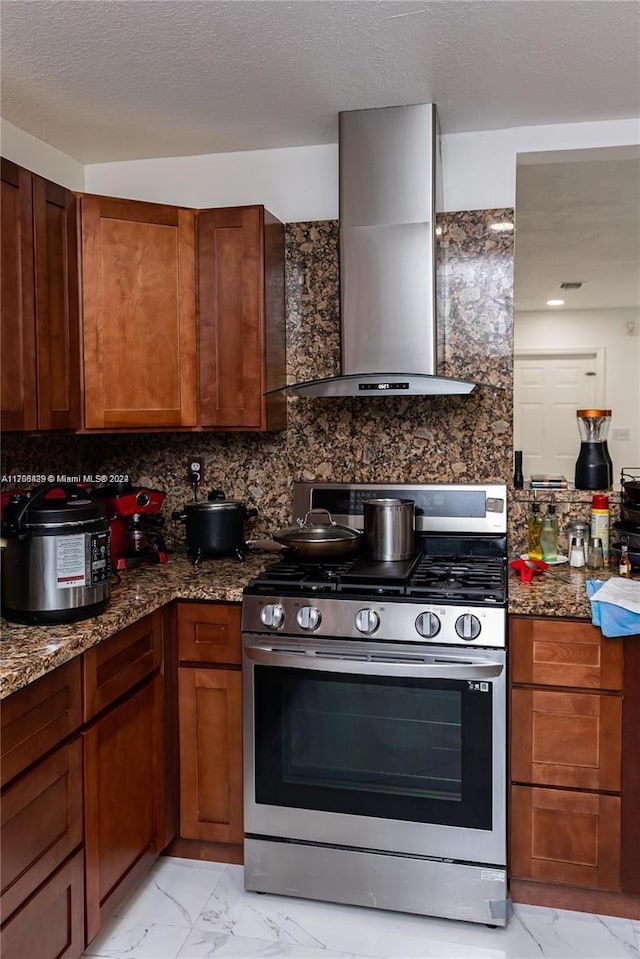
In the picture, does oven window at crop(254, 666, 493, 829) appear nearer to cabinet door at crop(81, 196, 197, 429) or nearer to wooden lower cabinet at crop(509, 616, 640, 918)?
wooden lower cabinet at crop(509, 616, 640, 918)

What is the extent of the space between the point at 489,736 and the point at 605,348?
3.01 meters

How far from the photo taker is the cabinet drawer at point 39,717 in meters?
1.51

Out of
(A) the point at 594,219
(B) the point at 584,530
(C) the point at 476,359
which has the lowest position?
(B) the point at 584,530

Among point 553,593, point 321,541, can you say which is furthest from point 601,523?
point 321,541

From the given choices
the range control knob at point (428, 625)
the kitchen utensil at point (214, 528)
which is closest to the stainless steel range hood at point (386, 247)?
the kitchen utensil at point (214, 528)

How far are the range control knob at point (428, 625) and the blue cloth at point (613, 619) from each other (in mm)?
430

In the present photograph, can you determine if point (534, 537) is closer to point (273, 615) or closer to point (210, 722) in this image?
point (273, 615)

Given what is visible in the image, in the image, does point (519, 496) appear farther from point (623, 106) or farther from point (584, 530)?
point (623, 106)

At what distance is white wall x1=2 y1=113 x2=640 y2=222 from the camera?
264cm

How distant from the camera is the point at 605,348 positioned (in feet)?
14.2

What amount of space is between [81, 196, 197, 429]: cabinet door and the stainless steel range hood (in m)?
0.46

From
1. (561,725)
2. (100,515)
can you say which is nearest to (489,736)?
(561,725)

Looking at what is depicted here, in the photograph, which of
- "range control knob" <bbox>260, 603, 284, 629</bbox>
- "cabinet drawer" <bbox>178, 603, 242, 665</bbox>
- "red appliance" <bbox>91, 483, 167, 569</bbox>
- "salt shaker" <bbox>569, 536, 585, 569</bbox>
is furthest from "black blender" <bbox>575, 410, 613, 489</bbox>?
"red appliance" <bbox>91, 483, 167, 569</bbox>

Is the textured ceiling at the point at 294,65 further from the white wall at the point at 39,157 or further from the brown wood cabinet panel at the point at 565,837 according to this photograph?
the brown wood cabinet panel at the point at 565,837
